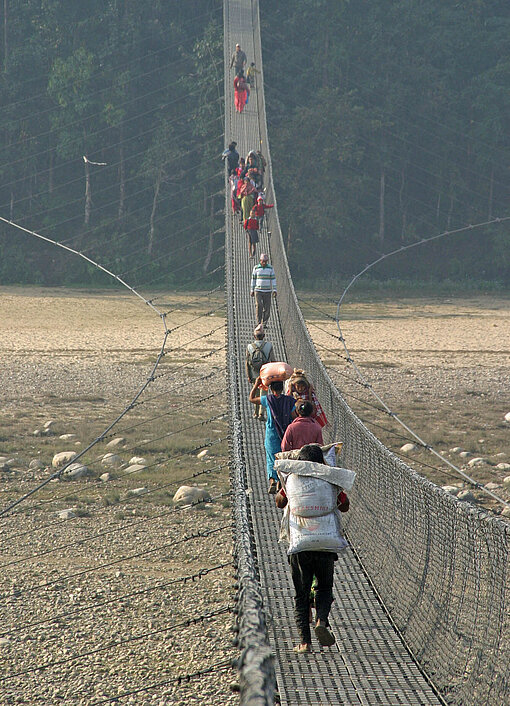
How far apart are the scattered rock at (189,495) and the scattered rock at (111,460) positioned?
1613 mm

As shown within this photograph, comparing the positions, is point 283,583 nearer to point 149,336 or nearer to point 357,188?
point 149,336

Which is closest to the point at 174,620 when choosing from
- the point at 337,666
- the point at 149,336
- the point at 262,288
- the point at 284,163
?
the point at 337,666

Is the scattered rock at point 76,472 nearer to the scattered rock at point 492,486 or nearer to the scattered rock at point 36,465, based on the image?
the scattered rock at point 36,465

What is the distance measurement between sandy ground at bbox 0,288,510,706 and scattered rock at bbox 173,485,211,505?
0.19 meters

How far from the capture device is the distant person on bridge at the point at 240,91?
72.6ft

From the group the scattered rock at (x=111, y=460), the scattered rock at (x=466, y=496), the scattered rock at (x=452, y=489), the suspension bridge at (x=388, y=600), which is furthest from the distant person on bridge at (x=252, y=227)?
the suspension bridge at (x=388, y=600)

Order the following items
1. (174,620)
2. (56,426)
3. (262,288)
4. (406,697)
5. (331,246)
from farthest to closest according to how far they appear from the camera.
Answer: (331,246) → (56,426) → (262,288) → (174,620) → (406,697)

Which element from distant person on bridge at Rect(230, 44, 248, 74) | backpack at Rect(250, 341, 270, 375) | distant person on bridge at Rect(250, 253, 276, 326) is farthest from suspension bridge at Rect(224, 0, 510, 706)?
distant person on bridge at Rect(230, 44, 248, 74)

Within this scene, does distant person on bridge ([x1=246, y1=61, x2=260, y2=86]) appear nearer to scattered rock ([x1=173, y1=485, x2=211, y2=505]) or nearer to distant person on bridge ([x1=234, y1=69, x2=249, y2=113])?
distant person on bridge ([x1=234, y1=69, x2=249, y2=113])

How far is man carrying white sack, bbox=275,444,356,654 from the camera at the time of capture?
4.38 meters

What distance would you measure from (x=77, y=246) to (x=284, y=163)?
6.97 m

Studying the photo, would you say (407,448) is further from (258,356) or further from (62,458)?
(258,356)

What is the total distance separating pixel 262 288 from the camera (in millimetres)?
11055

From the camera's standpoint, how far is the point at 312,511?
Answer: 14.4 ft
